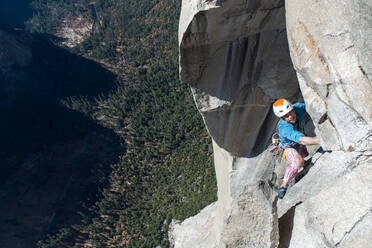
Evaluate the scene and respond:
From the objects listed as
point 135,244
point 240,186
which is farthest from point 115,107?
point 240,186

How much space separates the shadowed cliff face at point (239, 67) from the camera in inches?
215

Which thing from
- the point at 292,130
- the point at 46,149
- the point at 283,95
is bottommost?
the point at 46,149

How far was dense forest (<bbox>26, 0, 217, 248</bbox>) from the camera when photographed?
2136 cm

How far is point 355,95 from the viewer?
3.50 meters

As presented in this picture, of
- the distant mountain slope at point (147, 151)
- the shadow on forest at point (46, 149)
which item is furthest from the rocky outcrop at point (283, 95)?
the shadow on forest at point (46, 149)

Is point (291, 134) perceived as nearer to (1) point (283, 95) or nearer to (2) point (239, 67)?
(1) point (283, 95)

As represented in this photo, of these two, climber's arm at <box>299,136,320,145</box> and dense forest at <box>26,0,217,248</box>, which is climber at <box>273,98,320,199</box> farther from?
dense forest at <box>26,0,217,248</box>

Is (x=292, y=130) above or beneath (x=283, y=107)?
beneath

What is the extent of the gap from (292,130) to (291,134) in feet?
0.27

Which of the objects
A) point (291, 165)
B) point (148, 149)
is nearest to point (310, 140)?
point (291, 165)

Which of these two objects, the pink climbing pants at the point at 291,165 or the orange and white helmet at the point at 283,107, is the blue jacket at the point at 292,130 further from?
the orange and white helmet at the point at 283,107

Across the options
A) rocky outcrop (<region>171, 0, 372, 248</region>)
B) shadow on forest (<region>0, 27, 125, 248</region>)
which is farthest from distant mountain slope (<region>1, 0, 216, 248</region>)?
rocky outcrop (<region>171, 0, 372, 248</region>)

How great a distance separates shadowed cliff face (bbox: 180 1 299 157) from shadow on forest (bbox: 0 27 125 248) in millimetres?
22631

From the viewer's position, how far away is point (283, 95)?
6.79m
